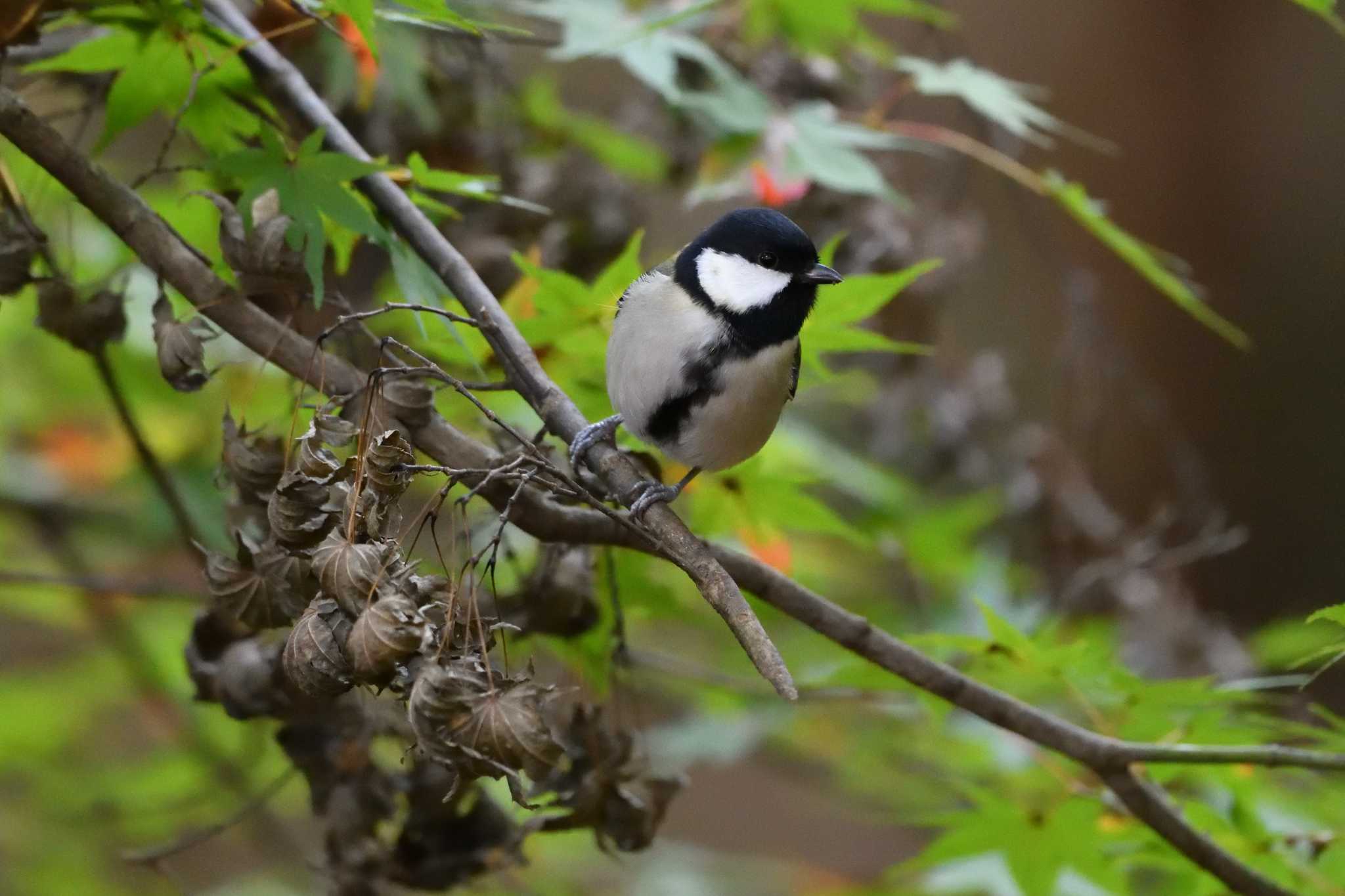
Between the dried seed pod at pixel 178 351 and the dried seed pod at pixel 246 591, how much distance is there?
0.13 m

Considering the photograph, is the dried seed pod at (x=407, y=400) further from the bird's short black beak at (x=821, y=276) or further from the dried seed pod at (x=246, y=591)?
the bird's short black beak at (x=821, y=276)

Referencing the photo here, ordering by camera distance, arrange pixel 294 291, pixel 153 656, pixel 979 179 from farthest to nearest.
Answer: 1. pixel 979 179
2. pixel 153 656
3. pixel 294 291

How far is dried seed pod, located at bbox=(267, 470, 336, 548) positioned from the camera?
0.69 metres

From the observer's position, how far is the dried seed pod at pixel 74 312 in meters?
0.90

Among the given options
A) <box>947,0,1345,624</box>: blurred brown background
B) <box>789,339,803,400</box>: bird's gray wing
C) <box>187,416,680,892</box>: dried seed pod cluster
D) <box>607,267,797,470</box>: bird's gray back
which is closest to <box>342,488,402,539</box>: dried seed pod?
<box>187,416,680,892</box>: dried seed pod cluster

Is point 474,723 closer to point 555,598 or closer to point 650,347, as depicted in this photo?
point 555,598

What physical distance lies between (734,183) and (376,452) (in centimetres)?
80

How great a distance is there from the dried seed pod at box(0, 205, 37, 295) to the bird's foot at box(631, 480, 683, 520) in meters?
0.45

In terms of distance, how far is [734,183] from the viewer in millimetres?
1372

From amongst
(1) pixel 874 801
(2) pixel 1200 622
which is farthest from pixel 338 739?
(2) pixel 1200 622

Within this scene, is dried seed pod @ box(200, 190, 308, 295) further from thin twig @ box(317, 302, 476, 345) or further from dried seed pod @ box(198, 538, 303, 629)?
dried seed pod @ box(198, 538, 303, 629)

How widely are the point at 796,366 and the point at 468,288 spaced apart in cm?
31

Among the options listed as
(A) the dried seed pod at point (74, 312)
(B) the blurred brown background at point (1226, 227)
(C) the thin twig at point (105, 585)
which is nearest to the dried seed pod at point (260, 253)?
(A) the dried seed pod at point (74, 312)

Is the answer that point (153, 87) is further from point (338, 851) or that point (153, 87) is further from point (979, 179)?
point (979, 179)
